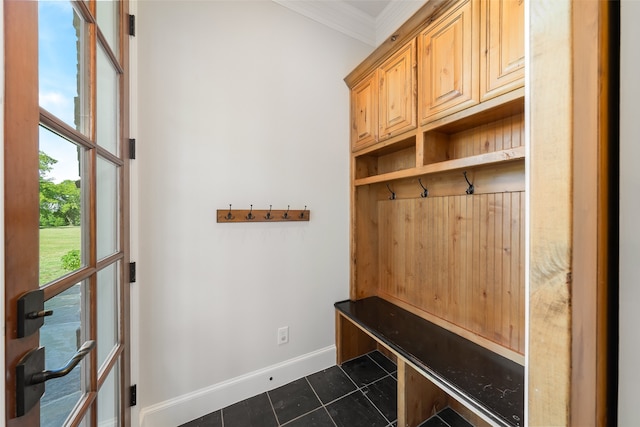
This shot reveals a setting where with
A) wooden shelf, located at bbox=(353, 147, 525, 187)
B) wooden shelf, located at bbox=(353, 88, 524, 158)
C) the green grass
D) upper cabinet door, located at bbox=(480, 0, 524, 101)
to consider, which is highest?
upper cabinet door, located at bbox=(480, 0, 524, 101)

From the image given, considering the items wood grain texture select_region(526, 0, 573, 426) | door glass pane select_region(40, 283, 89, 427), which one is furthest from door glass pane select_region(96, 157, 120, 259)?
wood grain texture select_region(526, 0, 573, 426)

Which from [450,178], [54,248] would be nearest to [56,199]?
[54,248]

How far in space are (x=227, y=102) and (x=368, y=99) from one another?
41.6 inches

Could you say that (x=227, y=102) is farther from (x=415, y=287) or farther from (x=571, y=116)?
(x=415, y=287)

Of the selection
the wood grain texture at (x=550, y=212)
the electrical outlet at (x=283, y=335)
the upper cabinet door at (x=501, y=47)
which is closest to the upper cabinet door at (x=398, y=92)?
the upper cabinet door at (x=501, y=47)

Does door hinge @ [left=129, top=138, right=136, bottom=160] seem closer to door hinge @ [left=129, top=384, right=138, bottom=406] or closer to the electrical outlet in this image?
door hinge @ [left=129, top=384, right=138, bottom=406]

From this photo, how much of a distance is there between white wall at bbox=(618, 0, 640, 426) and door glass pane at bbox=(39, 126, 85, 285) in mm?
1178

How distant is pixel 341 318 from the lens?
2055mm

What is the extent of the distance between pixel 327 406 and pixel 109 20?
241cm

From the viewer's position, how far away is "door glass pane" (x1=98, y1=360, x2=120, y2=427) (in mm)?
977

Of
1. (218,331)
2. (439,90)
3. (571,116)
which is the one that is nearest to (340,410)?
(218,331)

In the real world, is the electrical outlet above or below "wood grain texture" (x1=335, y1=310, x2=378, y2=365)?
above

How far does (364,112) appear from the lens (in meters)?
1.99

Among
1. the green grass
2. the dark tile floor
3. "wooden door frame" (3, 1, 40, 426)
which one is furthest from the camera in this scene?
the dark tile floor
